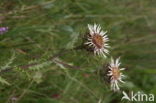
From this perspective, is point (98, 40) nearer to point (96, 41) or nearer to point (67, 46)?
point (96, 41)

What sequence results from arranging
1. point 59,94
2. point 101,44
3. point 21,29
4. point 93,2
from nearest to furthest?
point 101,44
point 21,29
point 59,94
point 93,2

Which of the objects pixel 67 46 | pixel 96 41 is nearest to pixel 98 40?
pixel 96 41

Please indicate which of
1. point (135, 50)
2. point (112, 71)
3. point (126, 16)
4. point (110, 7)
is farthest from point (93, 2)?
point (112, 71)

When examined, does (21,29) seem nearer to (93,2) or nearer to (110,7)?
(93,2)

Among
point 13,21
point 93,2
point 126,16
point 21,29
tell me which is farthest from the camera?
point 126,16

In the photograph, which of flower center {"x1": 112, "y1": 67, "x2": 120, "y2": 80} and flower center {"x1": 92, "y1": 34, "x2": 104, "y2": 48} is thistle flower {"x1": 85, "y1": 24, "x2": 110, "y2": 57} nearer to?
flower center {"x1": 92, "y1": 34, "x2": 104, "y2": 48}

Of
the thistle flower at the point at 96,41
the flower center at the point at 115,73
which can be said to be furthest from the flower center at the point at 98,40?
the flower center at the point at 115,73
